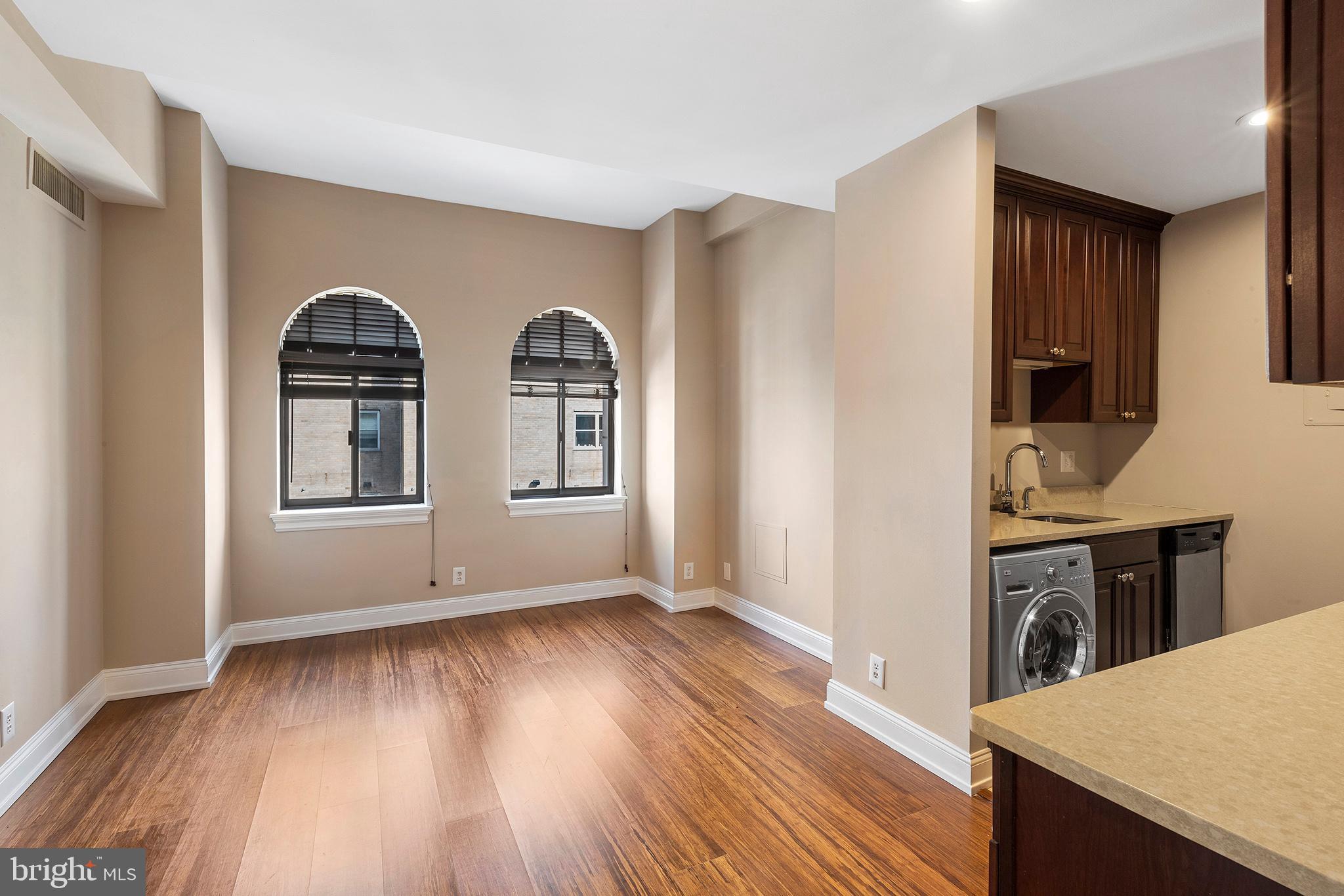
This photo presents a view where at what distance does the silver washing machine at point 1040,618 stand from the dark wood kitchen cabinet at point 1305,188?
1.95m

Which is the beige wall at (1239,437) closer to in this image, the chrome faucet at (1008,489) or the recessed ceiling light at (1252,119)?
the chrome faucet at (1008,489)

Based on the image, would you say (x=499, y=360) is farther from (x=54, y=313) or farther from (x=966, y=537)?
(x=966, y=537)

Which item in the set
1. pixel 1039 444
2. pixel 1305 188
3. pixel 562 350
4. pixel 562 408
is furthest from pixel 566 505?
pixel 1305 188

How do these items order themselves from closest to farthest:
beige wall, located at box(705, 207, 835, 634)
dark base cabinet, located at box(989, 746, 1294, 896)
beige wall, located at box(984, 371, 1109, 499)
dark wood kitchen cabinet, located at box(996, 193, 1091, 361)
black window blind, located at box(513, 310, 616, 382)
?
dark base cabinet, located at box(989, 746, 1294, 896) < dark wood kitchen cabinet, located at box(996, 193, 1091, 361) < beige wall, located at box(984, 371, 1109, 499) < beige wall, located at box(705, 207, 835, 634) < black window blind, located at box(513, 310, 616, 382)

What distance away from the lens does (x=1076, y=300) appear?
3113 millimetres

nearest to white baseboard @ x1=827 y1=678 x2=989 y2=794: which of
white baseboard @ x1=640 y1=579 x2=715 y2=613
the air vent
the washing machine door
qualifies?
the washing machine door

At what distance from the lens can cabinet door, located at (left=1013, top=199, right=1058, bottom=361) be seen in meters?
2.88

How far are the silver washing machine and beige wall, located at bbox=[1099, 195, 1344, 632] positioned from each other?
1110 millimetres

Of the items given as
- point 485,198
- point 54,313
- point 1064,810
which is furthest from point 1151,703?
point 485,198

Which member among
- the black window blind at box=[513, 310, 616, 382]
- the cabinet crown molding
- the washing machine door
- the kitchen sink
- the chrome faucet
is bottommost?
the washing machine door

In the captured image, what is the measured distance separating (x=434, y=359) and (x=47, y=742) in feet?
8.90

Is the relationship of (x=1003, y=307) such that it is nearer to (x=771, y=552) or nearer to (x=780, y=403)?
(x=780, y=403)

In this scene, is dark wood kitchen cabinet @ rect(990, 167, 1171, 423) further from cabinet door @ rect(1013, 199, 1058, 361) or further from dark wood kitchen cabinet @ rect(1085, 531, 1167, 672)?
dark wood kitchen cabinet @ rect(1085, 531, 1167, 672)

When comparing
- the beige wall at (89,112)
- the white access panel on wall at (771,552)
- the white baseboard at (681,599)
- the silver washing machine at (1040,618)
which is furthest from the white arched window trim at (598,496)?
the silver washing machine at (1040,618)
